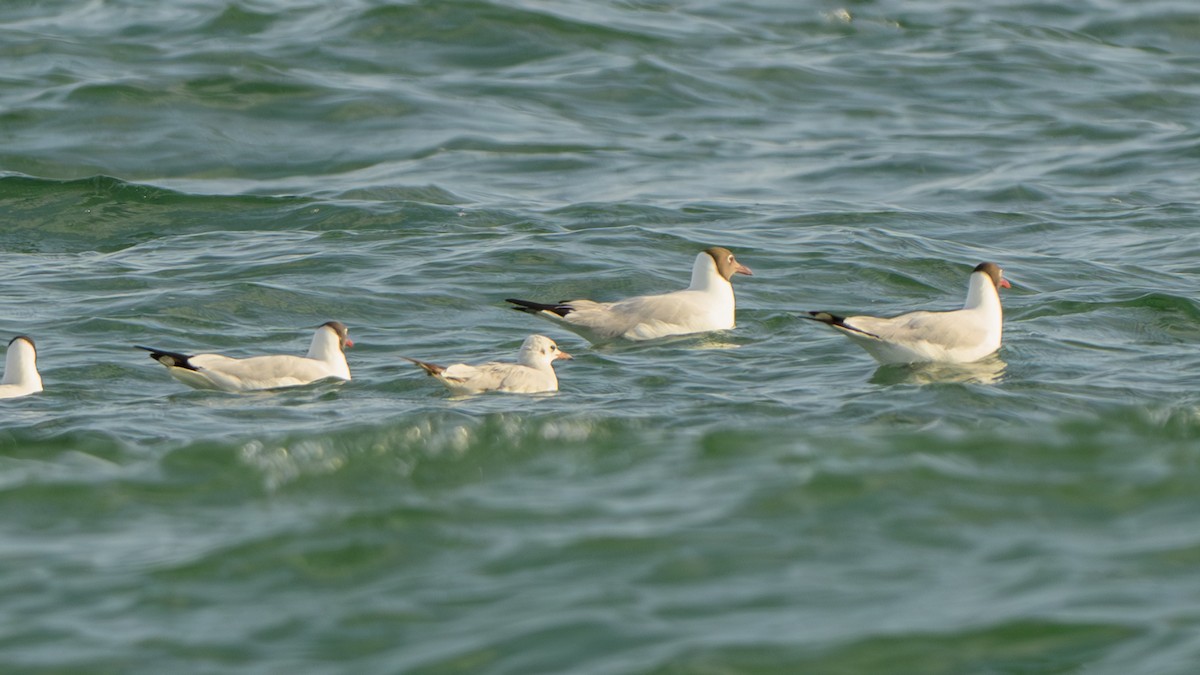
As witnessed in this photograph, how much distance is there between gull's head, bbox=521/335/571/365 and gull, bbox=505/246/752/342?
146cm

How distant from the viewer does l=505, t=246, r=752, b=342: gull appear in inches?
526

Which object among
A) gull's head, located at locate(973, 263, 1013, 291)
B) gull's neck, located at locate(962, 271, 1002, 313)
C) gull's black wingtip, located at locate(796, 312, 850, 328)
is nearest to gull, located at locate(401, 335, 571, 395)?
gull's black wingtip, located at locate(796, 312, 850, 328)

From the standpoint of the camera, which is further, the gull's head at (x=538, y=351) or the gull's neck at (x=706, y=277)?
the gull's neck at (x=706, y=277)

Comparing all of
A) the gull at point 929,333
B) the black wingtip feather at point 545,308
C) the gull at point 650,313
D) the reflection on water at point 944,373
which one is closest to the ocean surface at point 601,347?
the reflection on water at point 944,373

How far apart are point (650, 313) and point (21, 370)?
4.72 m

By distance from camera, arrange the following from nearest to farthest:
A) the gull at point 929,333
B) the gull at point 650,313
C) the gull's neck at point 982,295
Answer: the gull at point 929,333, the gull's neck at point 982,295, the gull at point 650,313

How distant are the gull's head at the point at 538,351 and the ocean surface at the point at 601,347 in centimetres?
34

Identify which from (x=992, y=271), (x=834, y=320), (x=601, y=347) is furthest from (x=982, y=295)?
(x=601, y=347)

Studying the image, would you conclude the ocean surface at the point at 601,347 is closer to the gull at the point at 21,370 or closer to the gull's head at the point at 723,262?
the gull at the point at 21,370

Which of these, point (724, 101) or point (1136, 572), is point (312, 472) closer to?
point (1136, 572)

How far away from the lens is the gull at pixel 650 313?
43.9 feet

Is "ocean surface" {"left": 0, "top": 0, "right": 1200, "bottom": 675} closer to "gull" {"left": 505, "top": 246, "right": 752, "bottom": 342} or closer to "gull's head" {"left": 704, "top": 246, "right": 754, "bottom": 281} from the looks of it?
"gull" {"left": 505, "top": 246, "right": 752, "bottom": 342}

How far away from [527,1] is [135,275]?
436 inches

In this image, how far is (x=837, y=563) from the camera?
8.09 meters
